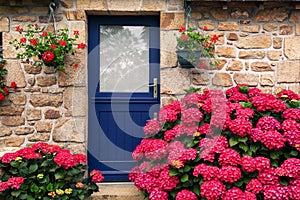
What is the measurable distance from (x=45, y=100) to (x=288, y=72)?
2.84 m

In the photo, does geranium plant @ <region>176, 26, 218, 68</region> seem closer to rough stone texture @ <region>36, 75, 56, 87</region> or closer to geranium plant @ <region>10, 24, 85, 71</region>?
geranium plant @ <region>10, 24, 85, 71</region>

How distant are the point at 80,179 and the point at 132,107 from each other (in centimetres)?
118

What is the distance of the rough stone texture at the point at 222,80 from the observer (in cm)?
434

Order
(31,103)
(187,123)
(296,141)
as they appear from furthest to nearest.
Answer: (31,103) < (187,123) < (296,141)

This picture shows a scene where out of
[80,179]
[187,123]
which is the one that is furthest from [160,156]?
[80,179]

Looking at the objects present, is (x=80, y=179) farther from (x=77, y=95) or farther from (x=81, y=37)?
(x=81, y=37)

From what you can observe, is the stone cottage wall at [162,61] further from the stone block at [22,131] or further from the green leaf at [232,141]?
the green leaf at [232,141]

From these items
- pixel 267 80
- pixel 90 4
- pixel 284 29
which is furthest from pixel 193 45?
pixel 90 4

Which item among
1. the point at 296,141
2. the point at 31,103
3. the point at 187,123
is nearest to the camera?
the point at 296,141

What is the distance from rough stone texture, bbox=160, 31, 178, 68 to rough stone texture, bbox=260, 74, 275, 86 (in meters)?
1.03

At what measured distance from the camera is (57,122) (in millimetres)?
4277

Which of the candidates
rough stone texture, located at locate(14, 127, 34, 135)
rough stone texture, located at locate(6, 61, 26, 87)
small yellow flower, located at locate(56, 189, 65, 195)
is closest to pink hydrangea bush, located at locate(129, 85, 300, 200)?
small yellow flower, located at locate(56, 189, 65, 195)

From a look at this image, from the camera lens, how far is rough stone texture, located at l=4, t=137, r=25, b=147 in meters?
4.24

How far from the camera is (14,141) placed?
425 cm
